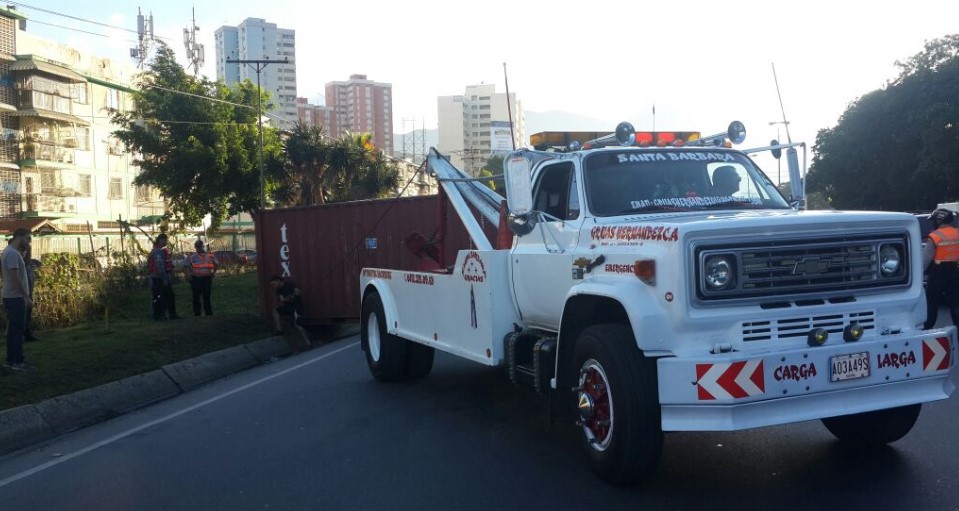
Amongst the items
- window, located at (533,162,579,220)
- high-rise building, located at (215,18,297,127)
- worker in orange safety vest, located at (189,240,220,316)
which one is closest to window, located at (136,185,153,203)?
worker in orange safety vest, located at (189,240,220,316)

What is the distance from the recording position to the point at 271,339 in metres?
15.5

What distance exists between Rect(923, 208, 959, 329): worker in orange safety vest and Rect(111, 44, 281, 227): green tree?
1221 inches

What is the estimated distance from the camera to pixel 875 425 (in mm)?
6012

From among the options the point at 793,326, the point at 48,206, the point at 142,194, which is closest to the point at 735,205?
the point at 793,326

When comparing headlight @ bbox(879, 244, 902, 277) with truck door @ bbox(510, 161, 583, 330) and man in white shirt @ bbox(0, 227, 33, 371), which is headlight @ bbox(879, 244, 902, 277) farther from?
man in white shirt @ bbox(0, 227, 33, 371)

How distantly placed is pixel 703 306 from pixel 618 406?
2.61ft

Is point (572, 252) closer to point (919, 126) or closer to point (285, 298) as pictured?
point (285, 298)

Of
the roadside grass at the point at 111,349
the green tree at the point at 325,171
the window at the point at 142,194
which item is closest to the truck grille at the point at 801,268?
the roadside grass at the point at 111,349

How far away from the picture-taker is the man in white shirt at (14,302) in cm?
1045

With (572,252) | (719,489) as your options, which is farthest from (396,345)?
(719,489)

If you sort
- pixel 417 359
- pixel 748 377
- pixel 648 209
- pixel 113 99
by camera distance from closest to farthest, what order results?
1. pixel 748 377
2. pixel 648 209
3. pixel 417 359
4. pixel 113 99

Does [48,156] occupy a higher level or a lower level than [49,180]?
higher

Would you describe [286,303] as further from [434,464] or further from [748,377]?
[748,377]

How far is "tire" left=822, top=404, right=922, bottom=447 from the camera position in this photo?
5887 millimetres
